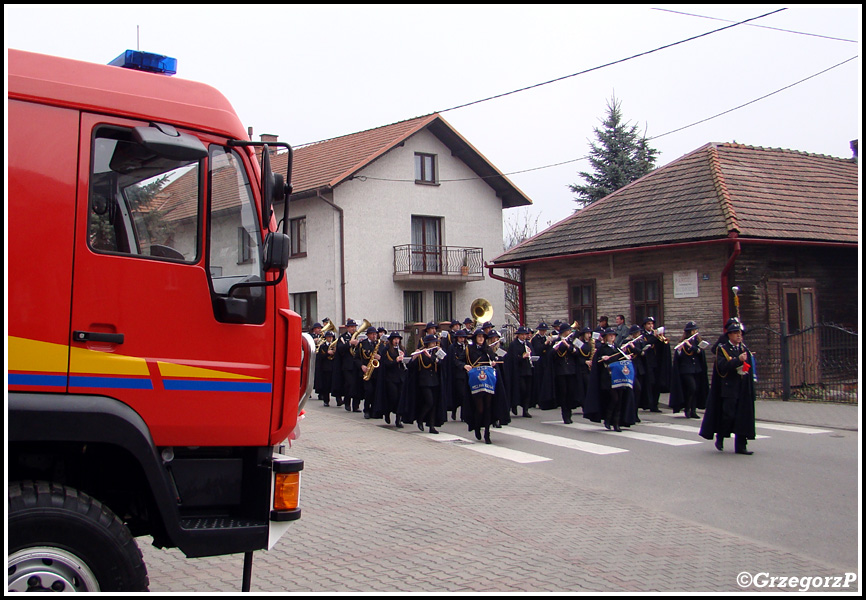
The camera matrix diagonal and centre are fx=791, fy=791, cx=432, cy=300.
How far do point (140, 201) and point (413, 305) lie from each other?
2763cm

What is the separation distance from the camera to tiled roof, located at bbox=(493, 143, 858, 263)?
18953 mm

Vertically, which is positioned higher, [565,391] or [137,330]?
[137,330]

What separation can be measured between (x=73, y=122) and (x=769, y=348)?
1749cm

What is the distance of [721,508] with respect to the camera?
7.97 meters

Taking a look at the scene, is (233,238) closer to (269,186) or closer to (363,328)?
(269,186)

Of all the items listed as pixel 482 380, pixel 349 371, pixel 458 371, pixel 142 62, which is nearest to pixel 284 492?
pixel 142 62

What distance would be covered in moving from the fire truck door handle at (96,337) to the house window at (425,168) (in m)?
28.1

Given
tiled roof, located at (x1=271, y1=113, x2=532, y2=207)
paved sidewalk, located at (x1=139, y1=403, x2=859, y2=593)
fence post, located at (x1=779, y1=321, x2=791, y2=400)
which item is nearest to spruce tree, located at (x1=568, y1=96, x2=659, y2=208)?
tiled roof, located at (x1=271, y1=113, x2=532, y2=207)

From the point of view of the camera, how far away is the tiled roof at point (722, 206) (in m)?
19.0

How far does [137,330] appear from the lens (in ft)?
13.2

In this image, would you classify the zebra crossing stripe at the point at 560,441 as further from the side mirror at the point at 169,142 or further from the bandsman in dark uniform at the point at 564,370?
the side mirror at the point at 169,142

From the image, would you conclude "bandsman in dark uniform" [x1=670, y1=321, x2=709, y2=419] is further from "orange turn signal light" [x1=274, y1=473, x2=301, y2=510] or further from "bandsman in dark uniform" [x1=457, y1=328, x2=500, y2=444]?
"orange turn signal light" [x1=274, y1=473, x2=301, y2=510]

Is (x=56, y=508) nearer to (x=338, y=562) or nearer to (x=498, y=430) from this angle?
(x=338, y=562)

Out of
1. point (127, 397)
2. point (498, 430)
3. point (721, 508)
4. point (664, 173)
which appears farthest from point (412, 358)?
point (664, 173)
